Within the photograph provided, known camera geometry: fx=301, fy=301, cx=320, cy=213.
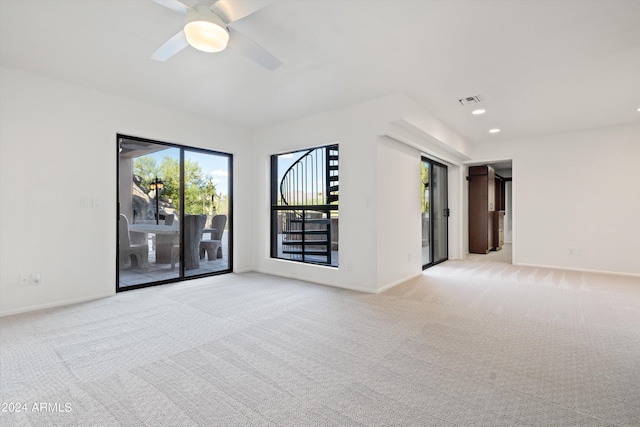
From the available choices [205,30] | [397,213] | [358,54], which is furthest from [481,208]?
[205,30]

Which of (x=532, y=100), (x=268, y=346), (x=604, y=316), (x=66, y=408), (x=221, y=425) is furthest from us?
(x=532, y=100)

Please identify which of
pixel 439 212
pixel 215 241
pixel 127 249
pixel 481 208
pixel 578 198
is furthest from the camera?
pixel 481 208

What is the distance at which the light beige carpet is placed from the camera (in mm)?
1685

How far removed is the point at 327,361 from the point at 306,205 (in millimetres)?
3144

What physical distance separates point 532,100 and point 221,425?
16.3 feet

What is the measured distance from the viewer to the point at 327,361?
7.37 feet

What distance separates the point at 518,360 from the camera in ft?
7.41

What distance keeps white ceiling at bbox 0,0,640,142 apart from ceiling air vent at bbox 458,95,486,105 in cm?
9

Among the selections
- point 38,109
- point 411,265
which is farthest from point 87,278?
point 411,265

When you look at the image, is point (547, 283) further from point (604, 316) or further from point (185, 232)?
point (185, 232)

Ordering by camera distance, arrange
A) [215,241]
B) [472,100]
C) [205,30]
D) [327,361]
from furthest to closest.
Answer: [215,241] → [472,100] → [327,361] → [205,30]

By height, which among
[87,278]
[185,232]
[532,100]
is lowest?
[87,278]

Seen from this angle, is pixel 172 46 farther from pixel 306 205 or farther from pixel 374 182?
pixel 306 205

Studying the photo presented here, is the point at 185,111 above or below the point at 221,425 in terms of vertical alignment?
above
